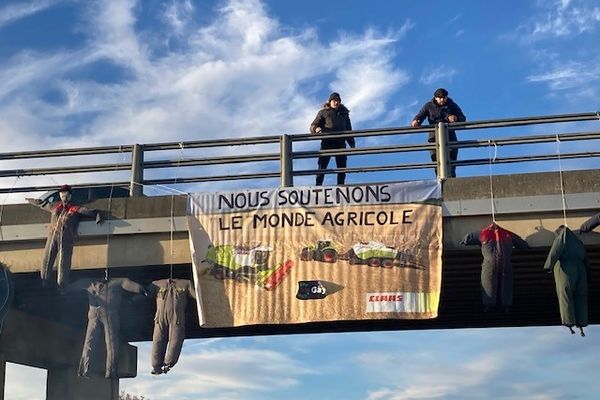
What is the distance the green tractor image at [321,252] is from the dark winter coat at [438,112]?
110 inches

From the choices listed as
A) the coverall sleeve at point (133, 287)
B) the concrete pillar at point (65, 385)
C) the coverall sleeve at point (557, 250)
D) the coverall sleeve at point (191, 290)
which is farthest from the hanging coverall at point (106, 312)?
the coverall sleeve at point (557, 250)

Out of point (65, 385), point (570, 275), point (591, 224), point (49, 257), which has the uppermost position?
point (591, 224)

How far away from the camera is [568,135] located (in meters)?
12.7

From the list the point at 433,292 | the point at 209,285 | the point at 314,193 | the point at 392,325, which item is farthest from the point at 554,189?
the point at 392,325

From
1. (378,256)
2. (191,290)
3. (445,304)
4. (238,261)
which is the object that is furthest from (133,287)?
(445,304)

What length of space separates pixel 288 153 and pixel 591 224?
182 inches

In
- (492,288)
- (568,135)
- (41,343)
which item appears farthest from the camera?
(41,343)

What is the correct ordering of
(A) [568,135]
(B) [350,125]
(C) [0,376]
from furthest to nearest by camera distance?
(C) [0,376] → (B) [350,125] → (A) [568,135]

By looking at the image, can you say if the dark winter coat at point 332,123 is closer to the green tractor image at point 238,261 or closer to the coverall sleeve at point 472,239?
the green tractor image at point 238,261

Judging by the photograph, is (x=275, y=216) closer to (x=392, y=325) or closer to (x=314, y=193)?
(x=314, y=193)

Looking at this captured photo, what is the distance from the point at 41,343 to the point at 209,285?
241 inches

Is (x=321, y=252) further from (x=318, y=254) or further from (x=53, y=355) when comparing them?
(x=53, y=355)

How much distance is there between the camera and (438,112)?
13.7 metres

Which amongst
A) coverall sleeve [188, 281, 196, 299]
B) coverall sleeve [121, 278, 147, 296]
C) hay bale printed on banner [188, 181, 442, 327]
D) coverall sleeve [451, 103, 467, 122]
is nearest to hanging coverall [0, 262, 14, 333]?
coverall sleeve [121, 278, 147, 296]
